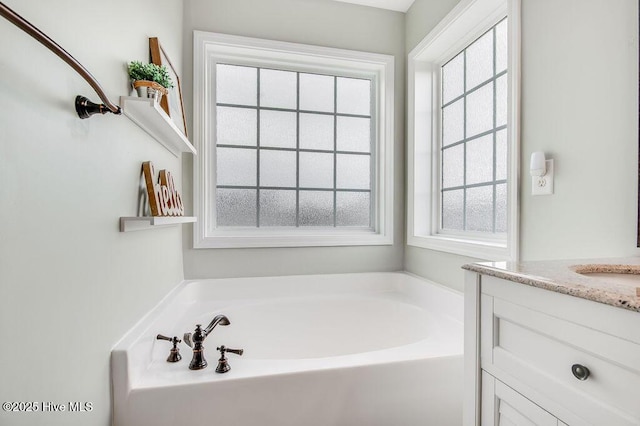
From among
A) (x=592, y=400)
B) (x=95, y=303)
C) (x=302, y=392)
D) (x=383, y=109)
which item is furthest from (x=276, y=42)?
(x=592, y=400)

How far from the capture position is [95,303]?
35.1 inches

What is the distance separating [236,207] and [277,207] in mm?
276

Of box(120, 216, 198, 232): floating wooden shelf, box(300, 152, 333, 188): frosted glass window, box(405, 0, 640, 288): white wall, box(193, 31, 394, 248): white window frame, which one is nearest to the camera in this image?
box(405, 0, 640, 288): white wall

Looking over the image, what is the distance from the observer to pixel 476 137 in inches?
72.5

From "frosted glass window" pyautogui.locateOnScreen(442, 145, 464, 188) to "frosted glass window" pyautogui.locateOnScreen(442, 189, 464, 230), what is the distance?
61mm

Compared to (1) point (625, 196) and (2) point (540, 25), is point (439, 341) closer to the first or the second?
(1) point (625, 196)

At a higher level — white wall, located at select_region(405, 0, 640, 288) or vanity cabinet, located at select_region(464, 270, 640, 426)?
white wall, located at select_region(405, 0, 640, 288)

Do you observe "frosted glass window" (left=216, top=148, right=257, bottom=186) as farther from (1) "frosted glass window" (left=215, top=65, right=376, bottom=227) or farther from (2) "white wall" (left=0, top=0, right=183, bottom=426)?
(2) "white wall" (left=0, top=0, right=183, bottom=426)

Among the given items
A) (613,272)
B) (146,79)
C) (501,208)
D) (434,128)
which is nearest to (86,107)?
(146,79)

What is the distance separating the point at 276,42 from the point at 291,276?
153 cm

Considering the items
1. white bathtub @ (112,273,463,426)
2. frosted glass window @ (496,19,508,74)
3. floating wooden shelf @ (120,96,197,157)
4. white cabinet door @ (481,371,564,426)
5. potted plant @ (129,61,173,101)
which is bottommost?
white bathtub @ (112,273,463,426)

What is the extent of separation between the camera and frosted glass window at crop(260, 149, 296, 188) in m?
2.25

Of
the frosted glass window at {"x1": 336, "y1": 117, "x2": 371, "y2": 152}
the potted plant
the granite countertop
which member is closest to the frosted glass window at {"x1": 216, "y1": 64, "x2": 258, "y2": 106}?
the frosted glass window at {"x1": 336, "y1": 117, "x2": 371, "y2": 152}

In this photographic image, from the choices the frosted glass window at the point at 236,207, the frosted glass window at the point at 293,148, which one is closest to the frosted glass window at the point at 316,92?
→ the frosted glass window at the point at 293,148
